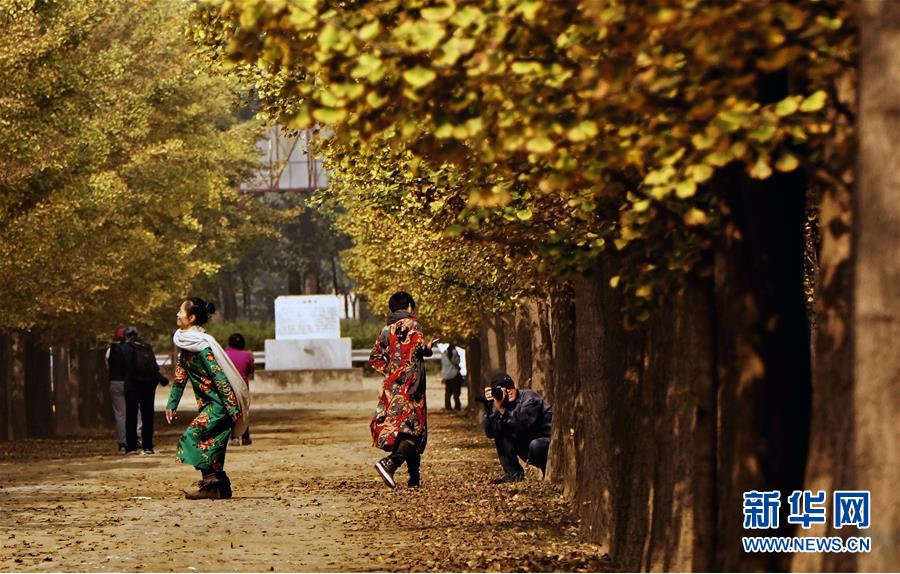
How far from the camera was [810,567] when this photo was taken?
8180 millimetres

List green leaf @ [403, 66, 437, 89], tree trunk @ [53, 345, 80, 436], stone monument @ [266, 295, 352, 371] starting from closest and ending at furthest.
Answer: green leaf @ [403, 66, 437, 89], tree trunk @ [53, 345, 80, 436], stone monument @ [266, 295, 352, 371]

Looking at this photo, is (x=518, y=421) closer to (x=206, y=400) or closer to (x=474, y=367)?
(x=206, y=400)

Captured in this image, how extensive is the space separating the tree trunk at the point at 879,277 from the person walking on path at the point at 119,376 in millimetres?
22435

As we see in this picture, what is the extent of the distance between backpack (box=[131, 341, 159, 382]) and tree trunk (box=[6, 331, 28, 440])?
24.1ft

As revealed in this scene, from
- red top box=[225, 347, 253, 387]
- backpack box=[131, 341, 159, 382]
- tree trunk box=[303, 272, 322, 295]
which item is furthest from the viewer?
tree trunk box=[303, 272, 322, 295]

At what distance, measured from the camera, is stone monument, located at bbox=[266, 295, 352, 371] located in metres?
62.3

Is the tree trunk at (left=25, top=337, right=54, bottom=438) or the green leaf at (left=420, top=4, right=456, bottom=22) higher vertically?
the green leaf at (left=420, top=4, right=456, bottom=22)

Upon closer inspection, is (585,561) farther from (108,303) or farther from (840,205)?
(108,303)

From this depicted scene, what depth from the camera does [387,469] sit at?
19.0 m

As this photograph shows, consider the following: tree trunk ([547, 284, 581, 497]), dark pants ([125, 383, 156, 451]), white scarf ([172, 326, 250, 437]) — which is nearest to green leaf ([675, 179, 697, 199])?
tree trunk ([547, 284, 581, 497])

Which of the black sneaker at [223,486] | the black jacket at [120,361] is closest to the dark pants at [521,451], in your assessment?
the black sneaker at [223,486]

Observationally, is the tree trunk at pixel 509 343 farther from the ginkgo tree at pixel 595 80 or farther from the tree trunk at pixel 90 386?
the ginkgo tree at pixel 595 80

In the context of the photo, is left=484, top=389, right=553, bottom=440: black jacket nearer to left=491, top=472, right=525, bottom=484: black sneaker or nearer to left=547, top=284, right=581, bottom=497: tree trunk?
left=547, top=284, right=581, bottom=497: tree trunk

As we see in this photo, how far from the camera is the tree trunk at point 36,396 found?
36906 mm
